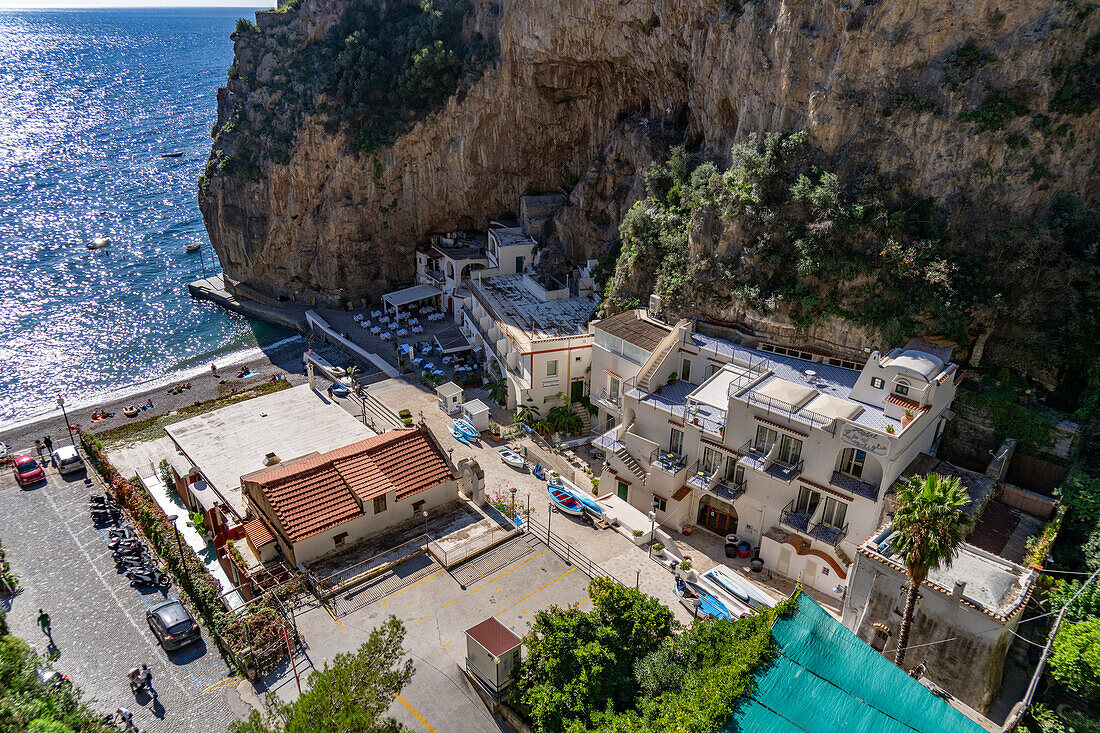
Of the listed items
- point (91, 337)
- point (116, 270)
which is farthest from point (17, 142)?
point (91, 337)

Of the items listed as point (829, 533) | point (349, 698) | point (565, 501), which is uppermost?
point (349, 698)

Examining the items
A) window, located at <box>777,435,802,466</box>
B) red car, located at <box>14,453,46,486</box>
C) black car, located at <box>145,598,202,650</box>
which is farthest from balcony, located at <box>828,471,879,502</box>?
red car, located at <box>14,453,46,486</box>

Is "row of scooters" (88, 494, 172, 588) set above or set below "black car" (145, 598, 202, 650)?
below

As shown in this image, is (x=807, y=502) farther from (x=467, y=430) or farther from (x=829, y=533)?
(x=467, y=430)

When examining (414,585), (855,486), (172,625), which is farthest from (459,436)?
(855,486)

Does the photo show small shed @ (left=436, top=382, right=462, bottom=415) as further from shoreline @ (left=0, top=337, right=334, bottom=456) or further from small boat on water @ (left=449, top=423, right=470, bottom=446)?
shoreline @ (left=0, top=337, right=334, bottom=456)

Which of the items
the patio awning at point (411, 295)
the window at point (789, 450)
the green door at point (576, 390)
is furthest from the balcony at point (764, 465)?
the patio awning at point (411, 295)
